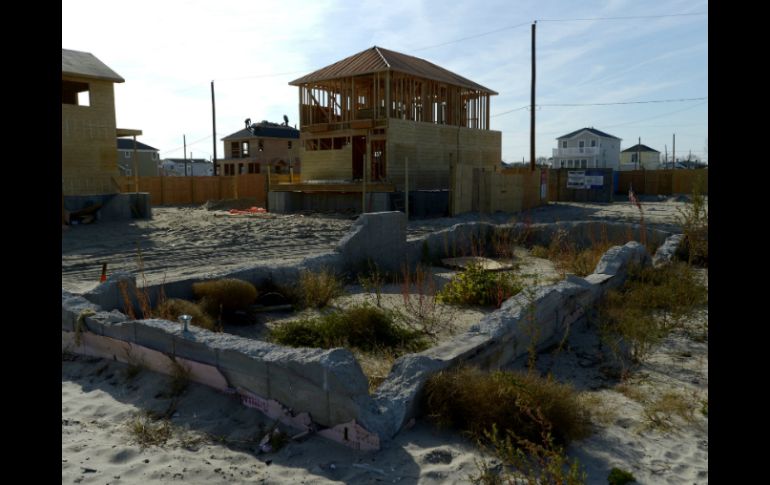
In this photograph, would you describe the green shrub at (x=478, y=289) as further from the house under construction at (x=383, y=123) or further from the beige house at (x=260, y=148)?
the beige house at (x=260, y=148)

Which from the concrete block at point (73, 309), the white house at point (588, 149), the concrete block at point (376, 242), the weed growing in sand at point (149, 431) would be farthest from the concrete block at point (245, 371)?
the white house at point (588, 149)

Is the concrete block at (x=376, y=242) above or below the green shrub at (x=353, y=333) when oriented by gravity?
above

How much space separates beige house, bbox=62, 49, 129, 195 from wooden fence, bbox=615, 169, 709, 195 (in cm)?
3009

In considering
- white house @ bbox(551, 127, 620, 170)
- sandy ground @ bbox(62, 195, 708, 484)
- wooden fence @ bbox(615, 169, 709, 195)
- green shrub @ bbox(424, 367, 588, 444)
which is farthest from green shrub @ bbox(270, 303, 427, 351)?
white house @ bbox(551, 127, 620, 170)

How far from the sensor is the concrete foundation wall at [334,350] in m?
4.25

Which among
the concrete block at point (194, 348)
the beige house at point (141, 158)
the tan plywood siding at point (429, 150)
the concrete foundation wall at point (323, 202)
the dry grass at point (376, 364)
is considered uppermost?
the beige house at point (141, 158)

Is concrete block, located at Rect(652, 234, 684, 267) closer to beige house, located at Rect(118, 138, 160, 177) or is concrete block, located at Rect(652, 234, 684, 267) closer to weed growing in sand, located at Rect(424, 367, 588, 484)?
weed growing in sand, located at Rect(424, 367, 588, 484)

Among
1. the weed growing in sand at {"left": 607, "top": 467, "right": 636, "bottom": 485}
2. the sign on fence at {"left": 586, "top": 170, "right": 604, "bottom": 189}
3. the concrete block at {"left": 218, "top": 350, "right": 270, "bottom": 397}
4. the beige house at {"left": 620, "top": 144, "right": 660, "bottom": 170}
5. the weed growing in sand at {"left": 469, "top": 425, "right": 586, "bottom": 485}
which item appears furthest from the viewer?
the beige house at {"left": 620, "top": 144, "right": 660, "bottom": 170}

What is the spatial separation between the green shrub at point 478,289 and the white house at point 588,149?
6756 centimetres

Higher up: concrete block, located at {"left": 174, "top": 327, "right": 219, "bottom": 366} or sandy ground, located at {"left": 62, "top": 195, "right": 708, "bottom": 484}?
concrete block, located at {"left": 174, "top": 327, "right": 219, "bottom": 366}

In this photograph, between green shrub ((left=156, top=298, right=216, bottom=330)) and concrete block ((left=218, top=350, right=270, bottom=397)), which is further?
green shrub ((left=156, top=298, right=216, bottom=330))

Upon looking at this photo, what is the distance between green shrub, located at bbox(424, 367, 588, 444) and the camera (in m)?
4.13

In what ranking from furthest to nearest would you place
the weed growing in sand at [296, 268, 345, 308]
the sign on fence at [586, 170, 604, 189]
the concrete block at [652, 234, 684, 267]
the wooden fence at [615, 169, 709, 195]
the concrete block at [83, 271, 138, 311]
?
the wooden fence at [615, 169, 709, 195], the sign on fence at [586, 170, 604, 189], the concrete block at [652, 234, 684, 267], the weed growing in sand at [296, 268, 345, 308], the concrete block at [83, 271, 138, 311]

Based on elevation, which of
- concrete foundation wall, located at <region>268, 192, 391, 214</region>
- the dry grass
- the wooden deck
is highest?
the wooden deck
